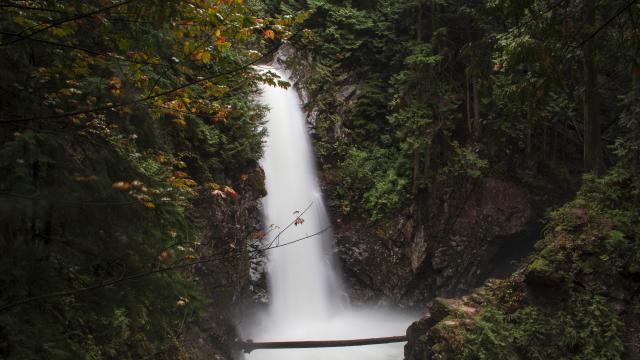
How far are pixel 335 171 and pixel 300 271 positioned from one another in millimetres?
3454

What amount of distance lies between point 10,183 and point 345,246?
11.7 m

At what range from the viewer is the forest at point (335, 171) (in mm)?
2469

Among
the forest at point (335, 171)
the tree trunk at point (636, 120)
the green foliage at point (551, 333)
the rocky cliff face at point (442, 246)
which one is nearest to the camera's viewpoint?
the forest at point (335, 171)

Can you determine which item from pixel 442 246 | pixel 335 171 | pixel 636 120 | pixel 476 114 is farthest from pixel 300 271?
pixel 636 120

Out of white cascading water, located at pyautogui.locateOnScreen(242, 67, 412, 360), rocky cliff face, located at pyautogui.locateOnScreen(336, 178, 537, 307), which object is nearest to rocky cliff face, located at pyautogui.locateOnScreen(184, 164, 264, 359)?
white cascading water, located at pyautogui.locateOnScreen(242, 67, 412, 360)

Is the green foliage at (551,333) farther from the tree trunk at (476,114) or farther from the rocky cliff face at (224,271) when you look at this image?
the tree trunk at (476,114)

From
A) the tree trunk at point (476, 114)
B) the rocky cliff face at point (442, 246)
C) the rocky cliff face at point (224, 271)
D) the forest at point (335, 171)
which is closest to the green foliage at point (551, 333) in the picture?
the forest at point (335, 171)

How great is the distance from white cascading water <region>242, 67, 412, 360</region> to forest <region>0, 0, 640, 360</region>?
1.38 ft

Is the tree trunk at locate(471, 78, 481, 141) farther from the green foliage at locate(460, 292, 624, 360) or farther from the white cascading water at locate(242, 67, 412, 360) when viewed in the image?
the green foliage at locate(460, 292, 624, 360)

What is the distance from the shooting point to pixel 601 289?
22.3 ft

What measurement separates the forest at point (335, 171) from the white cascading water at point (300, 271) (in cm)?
42

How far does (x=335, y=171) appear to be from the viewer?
14414 mm

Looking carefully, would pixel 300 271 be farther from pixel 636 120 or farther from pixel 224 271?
pixel 636 120

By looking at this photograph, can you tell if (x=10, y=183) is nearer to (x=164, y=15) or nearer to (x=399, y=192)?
(x=164, y=15)
